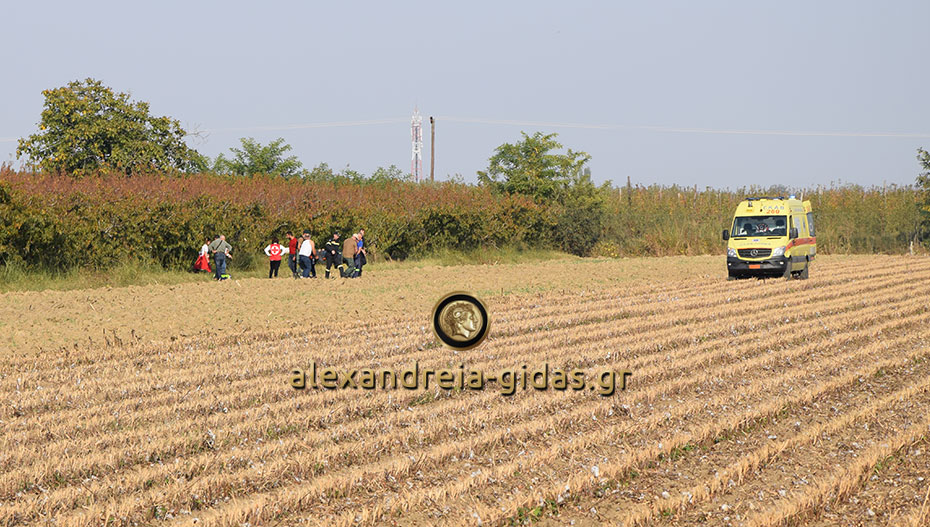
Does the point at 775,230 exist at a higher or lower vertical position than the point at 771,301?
higher

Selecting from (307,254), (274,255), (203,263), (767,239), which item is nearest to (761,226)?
(767,239)

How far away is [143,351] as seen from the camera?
14328 mm

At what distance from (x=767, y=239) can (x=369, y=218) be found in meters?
15.0

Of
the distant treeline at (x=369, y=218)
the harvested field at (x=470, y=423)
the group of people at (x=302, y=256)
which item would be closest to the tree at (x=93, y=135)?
the distant treeline at (x=369, y=218)

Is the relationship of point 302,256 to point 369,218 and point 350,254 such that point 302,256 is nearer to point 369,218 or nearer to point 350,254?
point 350,254

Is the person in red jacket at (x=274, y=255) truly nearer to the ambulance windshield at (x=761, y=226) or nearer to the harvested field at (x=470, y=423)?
the harvested field at (x=470, y=423)

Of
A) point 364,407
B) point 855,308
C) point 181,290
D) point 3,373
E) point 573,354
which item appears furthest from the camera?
point 181,290

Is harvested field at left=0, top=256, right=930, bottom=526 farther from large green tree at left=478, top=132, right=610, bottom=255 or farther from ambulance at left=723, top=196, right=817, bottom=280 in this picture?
large green tree at left=478, top=132, right=610, bottom=255

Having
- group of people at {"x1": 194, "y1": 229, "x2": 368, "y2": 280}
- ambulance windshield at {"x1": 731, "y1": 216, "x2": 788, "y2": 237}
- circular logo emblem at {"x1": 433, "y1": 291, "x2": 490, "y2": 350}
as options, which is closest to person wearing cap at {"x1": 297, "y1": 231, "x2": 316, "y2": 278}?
group of people at {"x1": 194, "y1": 229, "x2": 368, "y2": 280}

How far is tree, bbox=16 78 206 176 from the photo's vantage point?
36.1 meters

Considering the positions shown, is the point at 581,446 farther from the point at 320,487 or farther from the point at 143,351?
the point at 143,351

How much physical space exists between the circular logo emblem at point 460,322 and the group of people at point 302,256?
34.9 ft

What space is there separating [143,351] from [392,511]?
8.54 m

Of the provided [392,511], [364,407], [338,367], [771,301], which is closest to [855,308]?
[771,301]
